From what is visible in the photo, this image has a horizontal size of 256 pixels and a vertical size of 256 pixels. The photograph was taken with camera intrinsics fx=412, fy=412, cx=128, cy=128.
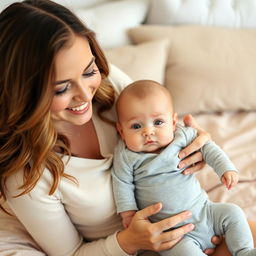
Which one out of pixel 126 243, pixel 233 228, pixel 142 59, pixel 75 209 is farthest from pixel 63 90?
pixel 142 59

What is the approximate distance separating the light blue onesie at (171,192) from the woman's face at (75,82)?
22cm

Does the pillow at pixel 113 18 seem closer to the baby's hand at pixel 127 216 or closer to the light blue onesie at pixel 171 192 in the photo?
the light blue onesie at pixel 171 192

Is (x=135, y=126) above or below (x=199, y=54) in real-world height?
above

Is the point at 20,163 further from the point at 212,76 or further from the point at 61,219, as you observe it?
the point at 212,76

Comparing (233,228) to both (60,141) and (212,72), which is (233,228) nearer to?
(60,141)

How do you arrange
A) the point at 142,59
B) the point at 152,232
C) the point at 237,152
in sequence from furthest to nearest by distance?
the point at 142,59 < the point at 237,152 < the point at 152,232

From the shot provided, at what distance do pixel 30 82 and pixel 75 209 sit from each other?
1.32 ft

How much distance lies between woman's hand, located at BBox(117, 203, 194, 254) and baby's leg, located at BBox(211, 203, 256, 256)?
3.4 inches

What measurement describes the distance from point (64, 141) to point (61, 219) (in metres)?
0.22

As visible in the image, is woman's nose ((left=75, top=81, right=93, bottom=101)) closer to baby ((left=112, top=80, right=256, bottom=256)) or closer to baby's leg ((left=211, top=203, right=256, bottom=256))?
baby ((left=112, top=80, right=256, bottom=256))

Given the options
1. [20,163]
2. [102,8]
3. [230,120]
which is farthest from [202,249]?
[102,8]

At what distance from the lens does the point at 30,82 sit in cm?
95

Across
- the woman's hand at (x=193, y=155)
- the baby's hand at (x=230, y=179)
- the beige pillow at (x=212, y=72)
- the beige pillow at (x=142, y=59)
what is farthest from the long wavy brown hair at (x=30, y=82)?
the beige pillow at (x=212, y=72)

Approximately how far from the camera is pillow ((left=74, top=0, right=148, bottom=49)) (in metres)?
1.88
